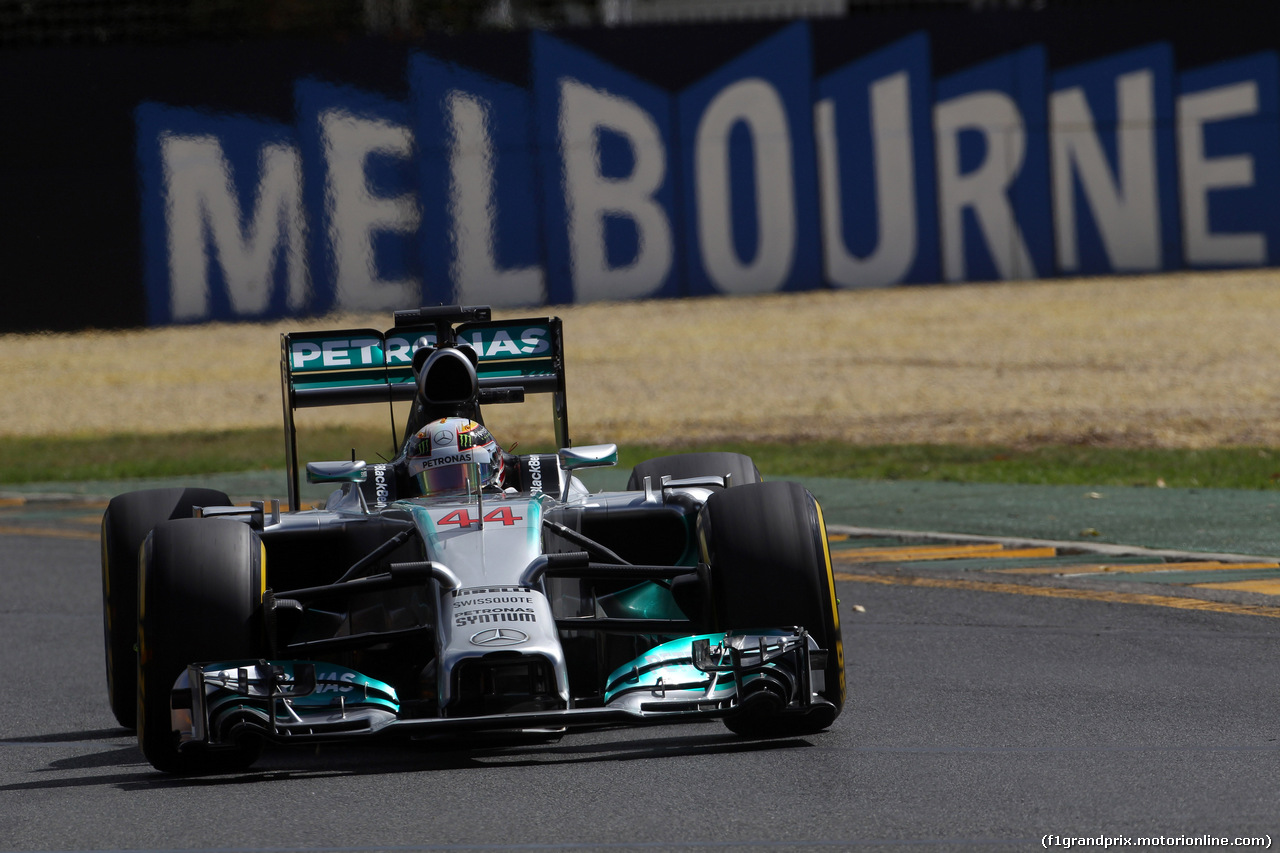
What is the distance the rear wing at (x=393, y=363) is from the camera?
8.33 meters

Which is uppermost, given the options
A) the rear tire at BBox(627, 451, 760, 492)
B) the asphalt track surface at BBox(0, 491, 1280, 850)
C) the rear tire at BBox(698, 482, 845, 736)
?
the rear tire at BBox(627, 451, 760, 492)

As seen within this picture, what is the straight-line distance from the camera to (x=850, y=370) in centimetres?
2370

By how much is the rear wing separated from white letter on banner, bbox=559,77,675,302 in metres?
19.2

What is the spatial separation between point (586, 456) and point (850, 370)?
16463 mm

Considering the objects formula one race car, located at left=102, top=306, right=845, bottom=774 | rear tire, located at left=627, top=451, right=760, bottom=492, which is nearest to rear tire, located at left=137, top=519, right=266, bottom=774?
formula one race car, located at left=102, top=306, right=845, bottom=774

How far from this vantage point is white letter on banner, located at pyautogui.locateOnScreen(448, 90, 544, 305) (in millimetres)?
27203

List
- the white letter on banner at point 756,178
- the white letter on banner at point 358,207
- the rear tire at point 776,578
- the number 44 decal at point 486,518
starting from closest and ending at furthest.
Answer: the rear tire at point 776,578
the number 44 decal at point 486,518
the white letter on banner at point 358,207
the white letter on banner at point 756,178

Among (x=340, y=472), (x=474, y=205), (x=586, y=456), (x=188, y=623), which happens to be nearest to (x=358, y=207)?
(x=474, y=205)

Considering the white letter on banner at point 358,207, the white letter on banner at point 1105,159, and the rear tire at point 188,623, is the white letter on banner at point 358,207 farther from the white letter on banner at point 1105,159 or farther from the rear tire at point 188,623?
the rear tire at point 188,623

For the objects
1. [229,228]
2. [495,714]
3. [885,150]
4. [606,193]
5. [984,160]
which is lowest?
[495,714]

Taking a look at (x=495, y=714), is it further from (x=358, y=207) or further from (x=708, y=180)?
(x=708, y=180)

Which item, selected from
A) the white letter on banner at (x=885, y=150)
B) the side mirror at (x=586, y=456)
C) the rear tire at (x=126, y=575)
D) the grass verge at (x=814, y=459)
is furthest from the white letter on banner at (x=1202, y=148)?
the rear tire at (x=126, y=575)

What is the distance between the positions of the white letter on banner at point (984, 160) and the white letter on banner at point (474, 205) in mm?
6651

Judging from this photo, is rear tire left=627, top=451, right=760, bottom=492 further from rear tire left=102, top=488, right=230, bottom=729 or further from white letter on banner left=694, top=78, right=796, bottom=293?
white letter on banner left=694, top=78, right=796, bottom=293
